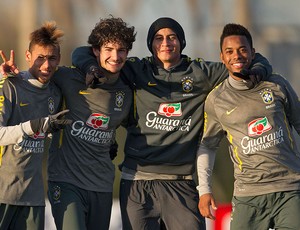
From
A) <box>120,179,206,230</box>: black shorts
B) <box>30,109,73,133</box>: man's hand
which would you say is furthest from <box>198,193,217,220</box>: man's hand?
<box>30,109,73,133</box>: man's hand

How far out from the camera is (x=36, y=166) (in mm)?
8508

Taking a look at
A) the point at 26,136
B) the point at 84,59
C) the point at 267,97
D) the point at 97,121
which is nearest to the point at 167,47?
the point at 84,59

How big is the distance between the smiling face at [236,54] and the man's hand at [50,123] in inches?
60.3

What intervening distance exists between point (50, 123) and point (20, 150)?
52cm

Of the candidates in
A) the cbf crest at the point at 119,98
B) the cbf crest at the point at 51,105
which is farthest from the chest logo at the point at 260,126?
the cbf crest at the point at 51,105

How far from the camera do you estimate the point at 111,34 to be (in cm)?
889

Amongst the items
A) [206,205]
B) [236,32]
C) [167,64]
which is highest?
[236,32]

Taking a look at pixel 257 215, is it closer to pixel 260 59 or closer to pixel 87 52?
pixel 260 59

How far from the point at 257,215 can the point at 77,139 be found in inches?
67.7

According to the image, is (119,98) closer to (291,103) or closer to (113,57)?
(113,57)

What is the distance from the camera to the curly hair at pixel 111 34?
8.88 metres

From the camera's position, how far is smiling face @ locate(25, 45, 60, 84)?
8.55m

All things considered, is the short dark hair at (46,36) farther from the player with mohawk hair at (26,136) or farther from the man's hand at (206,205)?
the man's hand at (206,205)

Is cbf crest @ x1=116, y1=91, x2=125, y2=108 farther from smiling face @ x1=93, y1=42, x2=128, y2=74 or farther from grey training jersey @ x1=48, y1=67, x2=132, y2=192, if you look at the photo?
smiling face @ x1=93, y1=42, x2=128, y2=74
